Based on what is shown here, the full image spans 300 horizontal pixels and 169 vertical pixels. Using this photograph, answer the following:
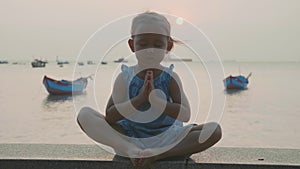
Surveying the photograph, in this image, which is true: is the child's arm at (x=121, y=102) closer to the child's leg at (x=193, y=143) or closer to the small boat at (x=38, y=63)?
the child's leg at (x=193, y=143)

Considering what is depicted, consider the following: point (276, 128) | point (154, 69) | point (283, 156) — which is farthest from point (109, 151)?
point (276, 128)

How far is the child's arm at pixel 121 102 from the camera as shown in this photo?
6.20 ft

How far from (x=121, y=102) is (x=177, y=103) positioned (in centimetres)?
30

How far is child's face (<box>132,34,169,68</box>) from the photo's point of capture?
1.97 m

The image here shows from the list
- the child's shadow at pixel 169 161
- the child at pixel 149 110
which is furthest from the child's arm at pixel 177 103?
the child's shadow at pixel 169 161

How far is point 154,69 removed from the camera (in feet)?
6.79

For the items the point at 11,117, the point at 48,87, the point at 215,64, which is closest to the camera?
the point at 215,64

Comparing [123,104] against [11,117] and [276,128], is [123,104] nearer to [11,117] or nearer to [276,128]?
[276,128]

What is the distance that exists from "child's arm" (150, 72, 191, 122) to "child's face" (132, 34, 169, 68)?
169 millimetres

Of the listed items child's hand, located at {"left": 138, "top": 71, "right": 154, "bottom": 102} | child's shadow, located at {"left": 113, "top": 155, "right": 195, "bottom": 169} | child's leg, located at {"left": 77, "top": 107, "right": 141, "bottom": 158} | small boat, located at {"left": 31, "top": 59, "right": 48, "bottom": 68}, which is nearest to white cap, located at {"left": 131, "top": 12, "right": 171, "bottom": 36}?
child's hand, located at {"left": 138, "top": 71, "right": 154, "bottom": 102}

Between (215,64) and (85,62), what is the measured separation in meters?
0.65

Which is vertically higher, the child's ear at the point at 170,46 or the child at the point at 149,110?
the child's ear at the point at 170,46

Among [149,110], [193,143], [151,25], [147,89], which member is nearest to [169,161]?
[193,143]

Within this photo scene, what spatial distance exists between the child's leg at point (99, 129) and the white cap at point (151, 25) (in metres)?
0.49
